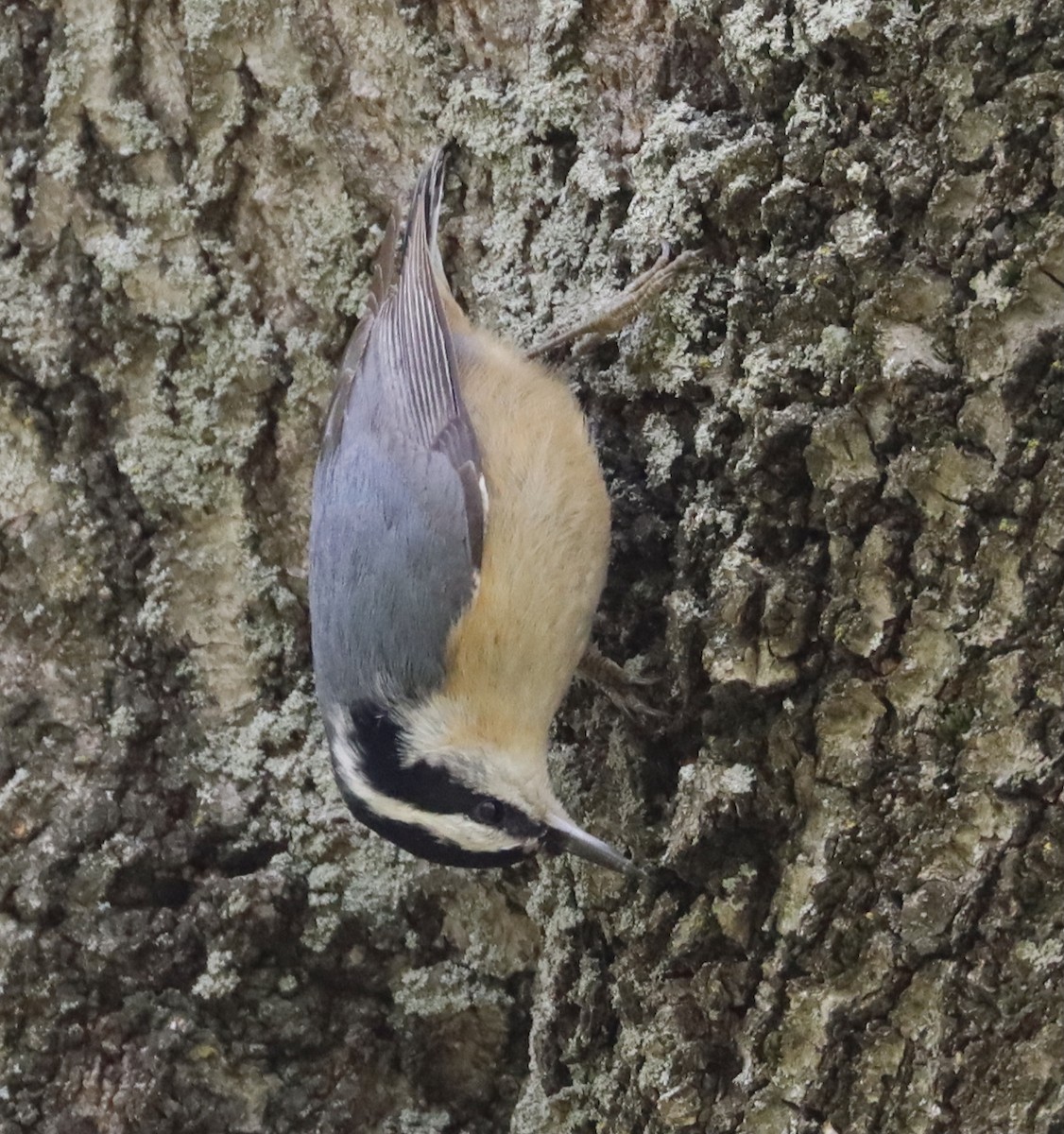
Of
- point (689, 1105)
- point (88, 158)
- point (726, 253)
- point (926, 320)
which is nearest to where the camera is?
point (926, 320)

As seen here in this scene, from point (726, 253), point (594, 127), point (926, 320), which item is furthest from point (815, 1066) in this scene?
point (594, 127)

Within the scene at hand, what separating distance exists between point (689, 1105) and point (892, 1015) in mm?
345

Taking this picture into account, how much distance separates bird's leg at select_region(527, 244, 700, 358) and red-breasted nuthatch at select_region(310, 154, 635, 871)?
0.25ft

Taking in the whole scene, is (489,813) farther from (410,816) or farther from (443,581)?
(443,581)

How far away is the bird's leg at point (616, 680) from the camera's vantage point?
79.1 inches

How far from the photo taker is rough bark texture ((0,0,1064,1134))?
1536mm

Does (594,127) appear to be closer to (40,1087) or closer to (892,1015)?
(892,1015)

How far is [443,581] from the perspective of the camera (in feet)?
7.02

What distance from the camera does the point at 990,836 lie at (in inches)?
59.2

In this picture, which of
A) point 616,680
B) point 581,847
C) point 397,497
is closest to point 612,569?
point 616,680

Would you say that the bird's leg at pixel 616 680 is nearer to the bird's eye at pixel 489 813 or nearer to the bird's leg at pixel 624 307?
the bird's eye at pixel 489 813

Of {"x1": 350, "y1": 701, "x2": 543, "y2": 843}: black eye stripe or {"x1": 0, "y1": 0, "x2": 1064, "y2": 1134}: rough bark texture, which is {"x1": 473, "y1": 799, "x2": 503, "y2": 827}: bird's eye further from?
{"x1": 0, "y1": 0, "x2": 1064, "y2": 1134}: rough bark texture

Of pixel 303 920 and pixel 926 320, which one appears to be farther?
pixel 303 920

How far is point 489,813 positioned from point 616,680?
11.6 inches
